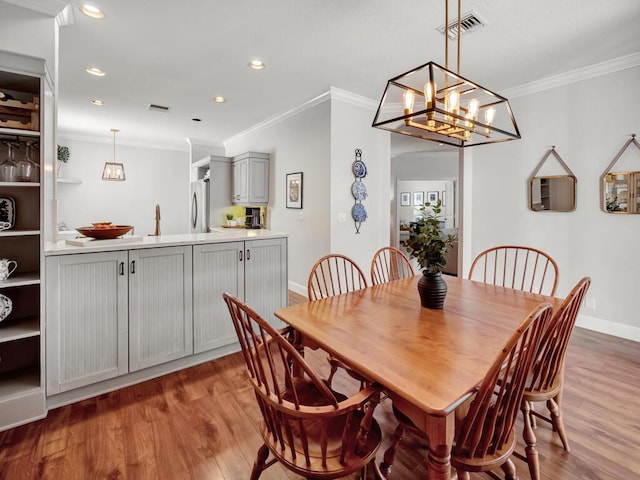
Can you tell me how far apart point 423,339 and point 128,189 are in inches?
287

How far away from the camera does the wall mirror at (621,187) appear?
3.03 metres

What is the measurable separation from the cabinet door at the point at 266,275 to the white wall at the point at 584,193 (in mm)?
2660

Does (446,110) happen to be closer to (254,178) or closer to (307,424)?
(307,424)

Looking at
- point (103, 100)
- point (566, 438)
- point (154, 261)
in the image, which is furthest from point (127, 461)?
point (103, 100)

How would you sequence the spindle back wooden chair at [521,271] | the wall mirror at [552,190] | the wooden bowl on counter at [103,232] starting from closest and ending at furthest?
the wooden bowl on counter at [103,232] → the wall mirror at [552,190] → the spindle back wooden chair at [521,271]

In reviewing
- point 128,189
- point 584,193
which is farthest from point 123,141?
point 584,193

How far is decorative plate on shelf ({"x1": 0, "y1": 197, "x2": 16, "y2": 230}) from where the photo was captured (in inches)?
78.7

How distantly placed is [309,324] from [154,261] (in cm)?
144

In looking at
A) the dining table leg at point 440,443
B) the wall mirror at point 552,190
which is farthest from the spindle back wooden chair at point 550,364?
the wall mirror at point 552,190

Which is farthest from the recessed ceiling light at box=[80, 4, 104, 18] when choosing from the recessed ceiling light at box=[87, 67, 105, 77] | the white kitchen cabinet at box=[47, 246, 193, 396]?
the white kitchen cabinet at box=[47, 246, 193, 396]

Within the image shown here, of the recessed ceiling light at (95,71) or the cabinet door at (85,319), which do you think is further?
the recessed ceiling light at (95,71)

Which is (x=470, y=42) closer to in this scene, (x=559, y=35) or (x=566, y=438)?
(x=559, y=35)

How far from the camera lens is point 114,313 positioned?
88.2 inches

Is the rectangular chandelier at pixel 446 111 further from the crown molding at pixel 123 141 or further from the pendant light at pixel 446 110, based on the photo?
the crown molding at pixel 123 141
